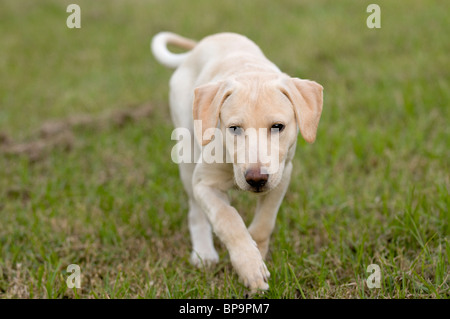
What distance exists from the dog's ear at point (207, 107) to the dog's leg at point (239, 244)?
1.33 feet

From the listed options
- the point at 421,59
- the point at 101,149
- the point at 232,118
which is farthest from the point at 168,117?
the point at 232,118

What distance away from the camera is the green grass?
3.50 metres

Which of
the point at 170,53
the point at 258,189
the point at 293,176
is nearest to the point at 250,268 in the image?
the point at 258,189

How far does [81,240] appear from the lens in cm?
415

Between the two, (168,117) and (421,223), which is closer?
(421,223)

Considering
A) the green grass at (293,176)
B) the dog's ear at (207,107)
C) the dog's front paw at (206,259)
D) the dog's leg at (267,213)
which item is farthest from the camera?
the dog's front paw at (206,259)

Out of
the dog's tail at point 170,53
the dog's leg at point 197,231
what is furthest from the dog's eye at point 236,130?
the dog's tail at point 170,53

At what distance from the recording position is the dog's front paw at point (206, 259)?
12.4ft

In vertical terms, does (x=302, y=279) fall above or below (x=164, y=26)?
below

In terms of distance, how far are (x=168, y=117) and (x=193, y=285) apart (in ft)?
11.3

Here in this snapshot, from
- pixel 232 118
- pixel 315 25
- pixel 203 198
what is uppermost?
pixel 315 25

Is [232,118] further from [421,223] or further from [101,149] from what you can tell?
[101,149]

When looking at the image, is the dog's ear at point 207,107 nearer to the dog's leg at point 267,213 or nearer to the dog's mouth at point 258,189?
the dog's mouth at point 258,189

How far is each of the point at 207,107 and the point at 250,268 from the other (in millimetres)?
912
